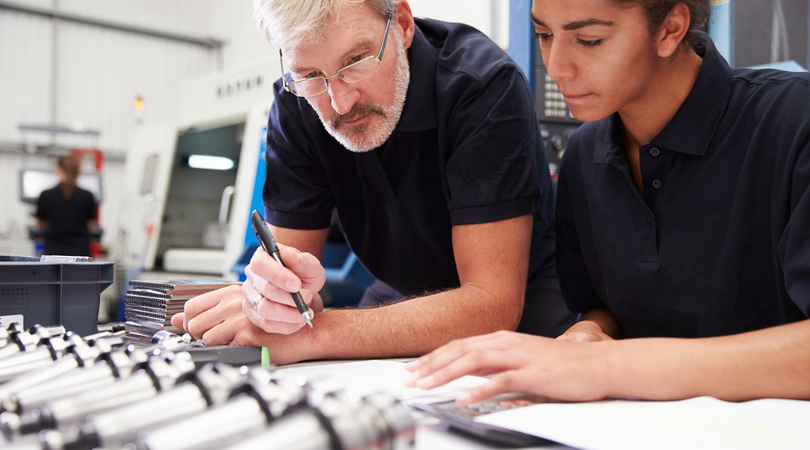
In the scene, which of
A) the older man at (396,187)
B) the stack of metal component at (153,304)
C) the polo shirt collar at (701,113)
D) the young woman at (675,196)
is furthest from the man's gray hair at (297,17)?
the polo shirt collar at (701,113)

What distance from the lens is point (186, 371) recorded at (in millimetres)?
500

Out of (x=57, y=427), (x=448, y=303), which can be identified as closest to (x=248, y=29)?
(x=448, y=303)

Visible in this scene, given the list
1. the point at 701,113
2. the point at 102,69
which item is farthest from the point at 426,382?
the point at 102,69

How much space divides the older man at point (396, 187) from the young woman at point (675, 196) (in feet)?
0.59

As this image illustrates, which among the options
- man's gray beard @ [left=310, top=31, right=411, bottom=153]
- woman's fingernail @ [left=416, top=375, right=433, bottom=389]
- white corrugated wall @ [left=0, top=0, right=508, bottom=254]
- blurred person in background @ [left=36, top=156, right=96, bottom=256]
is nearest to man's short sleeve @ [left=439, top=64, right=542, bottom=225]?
man's gray beard @ [left=310, top=31, right=411, bottom=153]

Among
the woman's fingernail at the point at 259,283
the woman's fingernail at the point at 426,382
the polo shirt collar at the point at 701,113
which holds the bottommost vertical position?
the woman's fingernail at the point at 426,382

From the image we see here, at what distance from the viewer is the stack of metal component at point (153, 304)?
1107 millimetres

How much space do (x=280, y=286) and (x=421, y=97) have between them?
0.53m

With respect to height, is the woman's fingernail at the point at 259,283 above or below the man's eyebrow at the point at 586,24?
below

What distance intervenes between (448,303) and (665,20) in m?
0.59

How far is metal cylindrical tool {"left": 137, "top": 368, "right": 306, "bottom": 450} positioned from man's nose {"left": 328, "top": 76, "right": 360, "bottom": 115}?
793mm

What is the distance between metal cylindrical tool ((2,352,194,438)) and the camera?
44cm

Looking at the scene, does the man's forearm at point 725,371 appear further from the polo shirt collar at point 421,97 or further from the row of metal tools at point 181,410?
the polo shirt collar at point 421,97

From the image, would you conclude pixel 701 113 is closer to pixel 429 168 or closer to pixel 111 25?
pixel 429 168
